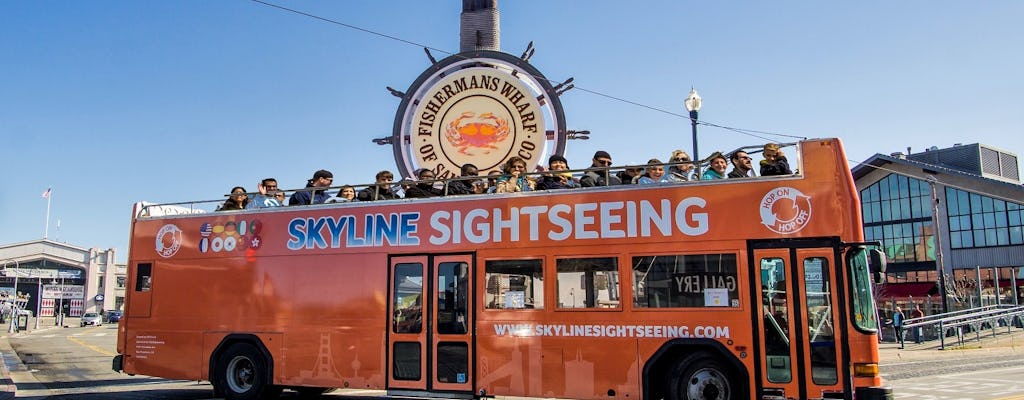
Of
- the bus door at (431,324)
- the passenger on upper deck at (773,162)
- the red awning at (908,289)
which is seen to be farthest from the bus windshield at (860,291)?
the red awning at (908,289)

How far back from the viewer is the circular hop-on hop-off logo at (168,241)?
42.3ft

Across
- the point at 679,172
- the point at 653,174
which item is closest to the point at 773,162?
the point at 679,172

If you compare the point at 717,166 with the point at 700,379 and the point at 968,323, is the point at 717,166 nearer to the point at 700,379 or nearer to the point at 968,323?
the point at 700,379

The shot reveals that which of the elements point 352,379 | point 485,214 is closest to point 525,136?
point 485,214

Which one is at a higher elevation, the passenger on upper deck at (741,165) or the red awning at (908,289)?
the passenger on upper deck at (741,165)

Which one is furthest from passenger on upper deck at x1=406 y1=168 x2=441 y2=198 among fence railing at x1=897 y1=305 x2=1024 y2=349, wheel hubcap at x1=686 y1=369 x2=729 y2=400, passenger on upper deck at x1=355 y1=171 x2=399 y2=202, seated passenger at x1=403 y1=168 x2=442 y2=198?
fence railing at x1=897 y1=305 x2=1024 y2=349

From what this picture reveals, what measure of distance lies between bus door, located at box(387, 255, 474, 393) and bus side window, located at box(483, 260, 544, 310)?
1.02 feet

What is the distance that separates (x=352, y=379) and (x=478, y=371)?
209 centimetres

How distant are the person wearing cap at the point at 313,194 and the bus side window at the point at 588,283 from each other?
428 centimetres

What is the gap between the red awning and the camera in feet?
169

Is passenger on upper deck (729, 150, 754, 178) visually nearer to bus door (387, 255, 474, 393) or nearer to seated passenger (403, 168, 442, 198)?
bus door (387, 255, 474, 393)

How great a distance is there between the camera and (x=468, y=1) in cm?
1917

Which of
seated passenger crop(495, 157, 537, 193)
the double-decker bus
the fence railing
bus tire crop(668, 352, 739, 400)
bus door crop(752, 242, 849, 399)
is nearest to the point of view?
bus door crop(752, 242, 849, 399)

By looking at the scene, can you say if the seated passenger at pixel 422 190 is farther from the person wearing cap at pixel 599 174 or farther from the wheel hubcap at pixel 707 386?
the wheel hubcap at pixel 707 386
